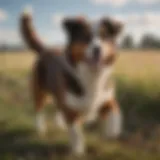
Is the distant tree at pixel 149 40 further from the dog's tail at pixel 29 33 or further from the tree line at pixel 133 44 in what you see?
the dog's tail at pixel 29 33

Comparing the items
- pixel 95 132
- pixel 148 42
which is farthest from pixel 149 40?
pixel 95 132

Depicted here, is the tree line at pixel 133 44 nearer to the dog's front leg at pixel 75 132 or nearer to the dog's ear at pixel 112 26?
the dog's ear at pixel 112 26

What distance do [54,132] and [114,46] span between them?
0.25m

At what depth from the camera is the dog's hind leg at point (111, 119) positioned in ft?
4.09

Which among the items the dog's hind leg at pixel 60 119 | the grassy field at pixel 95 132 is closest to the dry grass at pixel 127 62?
the grassy field at pixel 95 132

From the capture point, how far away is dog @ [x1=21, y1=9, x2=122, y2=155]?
3.97 feet

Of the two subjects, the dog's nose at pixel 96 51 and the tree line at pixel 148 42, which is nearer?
the dog's nose at pixel 96 51

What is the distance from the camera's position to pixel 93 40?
1.18 meters

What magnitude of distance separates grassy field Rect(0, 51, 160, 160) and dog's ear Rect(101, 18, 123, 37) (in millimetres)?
53

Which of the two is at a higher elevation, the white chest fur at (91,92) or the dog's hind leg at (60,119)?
the white chest fur at (91,92)

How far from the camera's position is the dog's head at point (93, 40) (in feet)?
3.88

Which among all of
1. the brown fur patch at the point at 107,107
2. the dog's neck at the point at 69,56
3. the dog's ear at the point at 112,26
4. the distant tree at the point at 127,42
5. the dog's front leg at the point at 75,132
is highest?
the dog's ear at the point at 112,26

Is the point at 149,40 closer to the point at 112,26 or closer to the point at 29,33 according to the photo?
the point at 112,26

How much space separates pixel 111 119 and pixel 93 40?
0.66ft
